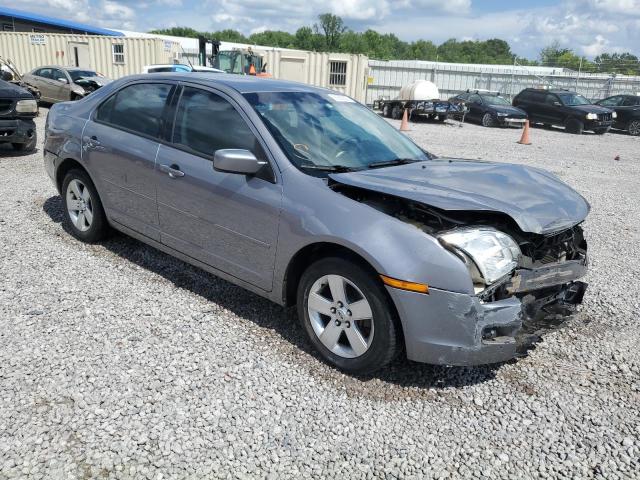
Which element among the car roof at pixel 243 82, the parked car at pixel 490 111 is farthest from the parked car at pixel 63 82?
the car roof at pixel 243 82

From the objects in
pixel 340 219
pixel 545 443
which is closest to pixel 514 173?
pixel 340 219

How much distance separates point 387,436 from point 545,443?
80 centimetres

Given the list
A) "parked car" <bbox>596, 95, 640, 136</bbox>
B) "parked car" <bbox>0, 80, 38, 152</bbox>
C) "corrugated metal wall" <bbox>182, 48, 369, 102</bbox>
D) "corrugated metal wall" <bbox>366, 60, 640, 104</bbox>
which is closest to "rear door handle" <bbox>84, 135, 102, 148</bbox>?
"parked car" <bbox>0, 80, 38, 152</bbox>

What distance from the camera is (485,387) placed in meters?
3.25

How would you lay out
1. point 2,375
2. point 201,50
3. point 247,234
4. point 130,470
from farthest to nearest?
point 201,50, point 247,234, point 2,375, point 130,470

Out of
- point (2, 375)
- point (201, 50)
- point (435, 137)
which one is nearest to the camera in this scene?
point (2, 375)

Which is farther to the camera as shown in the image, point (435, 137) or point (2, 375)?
point (435, 137)

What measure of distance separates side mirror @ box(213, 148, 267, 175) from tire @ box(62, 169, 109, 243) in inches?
80.7

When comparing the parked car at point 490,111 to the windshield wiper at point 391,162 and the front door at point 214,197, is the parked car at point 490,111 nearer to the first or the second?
the windshield wiper at point 391,162

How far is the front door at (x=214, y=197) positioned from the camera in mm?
3527

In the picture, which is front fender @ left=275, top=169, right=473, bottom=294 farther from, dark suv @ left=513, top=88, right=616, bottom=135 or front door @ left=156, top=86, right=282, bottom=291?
dark suv @ left=513, top=88, right=616, bottom=135

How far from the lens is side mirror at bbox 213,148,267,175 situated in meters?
3.38

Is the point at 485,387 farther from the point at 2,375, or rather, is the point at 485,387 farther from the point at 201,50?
the point at 201,50

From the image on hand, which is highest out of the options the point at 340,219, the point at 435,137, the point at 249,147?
the point at 249,147
